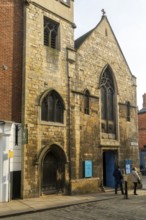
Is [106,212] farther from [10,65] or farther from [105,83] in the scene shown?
[105,83]

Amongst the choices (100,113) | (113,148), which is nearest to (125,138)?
(113,148)

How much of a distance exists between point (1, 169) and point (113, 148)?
28.1 ft

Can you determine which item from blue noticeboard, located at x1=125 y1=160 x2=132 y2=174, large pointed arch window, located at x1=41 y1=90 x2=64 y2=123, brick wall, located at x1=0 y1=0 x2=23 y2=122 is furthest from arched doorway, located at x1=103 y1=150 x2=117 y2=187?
brick wall, located at x1=0 y1=0 x2=23 y2=122

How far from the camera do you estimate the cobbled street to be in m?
9.73

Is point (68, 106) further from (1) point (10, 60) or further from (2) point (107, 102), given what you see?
(1) point (10, 60)

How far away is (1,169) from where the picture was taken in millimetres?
12805

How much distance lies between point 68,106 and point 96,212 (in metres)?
6.92

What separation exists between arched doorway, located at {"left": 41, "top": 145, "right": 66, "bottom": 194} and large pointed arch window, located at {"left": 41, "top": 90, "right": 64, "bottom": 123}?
157 centimetres

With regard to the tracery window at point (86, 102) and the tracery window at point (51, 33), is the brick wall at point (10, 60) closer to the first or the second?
the tracery window at point (51, 33)

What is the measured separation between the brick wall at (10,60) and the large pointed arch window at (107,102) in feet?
22.3

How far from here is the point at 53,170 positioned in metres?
15.3

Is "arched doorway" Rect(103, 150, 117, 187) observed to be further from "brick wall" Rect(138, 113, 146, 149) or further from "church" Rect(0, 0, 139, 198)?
"brick wall" Rect(138, 113, 146, 149)

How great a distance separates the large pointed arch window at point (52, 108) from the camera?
15.1 meters

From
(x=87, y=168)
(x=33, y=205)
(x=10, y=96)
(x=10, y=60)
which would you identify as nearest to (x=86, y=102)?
(x=87, y=168)
